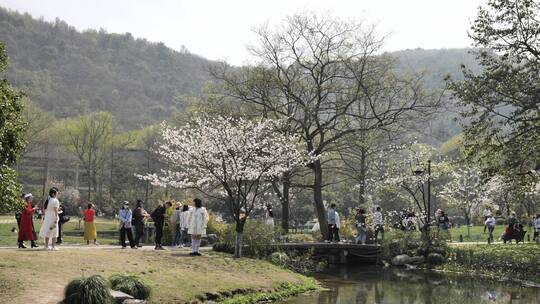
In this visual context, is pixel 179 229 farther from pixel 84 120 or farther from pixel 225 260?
pixel 84 120

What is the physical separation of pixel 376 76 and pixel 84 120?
4411 cm

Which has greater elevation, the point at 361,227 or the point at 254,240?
the point at 361,227

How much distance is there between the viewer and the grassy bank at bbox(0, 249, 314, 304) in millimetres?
12508

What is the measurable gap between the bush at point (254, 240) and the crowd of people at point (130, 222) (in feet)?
3.87

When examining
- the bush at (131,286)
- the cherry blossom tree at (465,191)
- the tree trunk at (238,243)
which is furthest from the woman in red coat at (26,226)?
the cherry blossom tree at (465,191)

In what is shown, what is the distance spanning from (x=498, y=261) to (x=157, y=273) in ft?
54.1

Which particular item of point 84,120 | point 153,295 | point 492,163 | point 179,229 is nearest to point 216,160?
point 179,229

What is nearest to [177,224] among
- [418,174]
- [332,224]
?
[332,224]

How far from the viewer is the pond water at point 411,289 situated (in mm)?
17859

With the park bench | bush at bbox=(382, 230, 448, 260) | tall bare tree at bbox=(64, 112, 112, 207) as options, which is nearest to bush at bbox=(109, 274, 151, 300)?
bush at bbox=(382, 230, 448, 260)

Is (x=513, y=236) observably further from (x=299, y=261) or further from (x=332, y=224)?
(x=299, y=261)

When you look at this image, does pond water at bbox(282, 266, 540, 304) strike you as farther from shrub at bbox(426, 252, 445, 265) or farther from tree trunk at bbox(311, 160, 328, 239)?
tree trunk at bbox(311, 160, 328, 239)

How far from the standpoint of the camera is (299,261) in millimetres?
24484

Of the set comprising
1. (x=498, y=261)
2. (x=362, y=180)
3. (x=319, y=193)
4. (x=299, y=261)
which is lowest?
(x=299, y=261)
